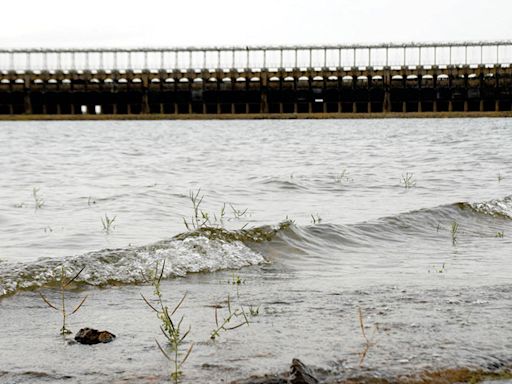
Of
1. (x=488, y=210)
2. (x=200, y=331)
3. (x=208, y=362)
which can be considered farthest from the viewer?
(x=488, y=210)

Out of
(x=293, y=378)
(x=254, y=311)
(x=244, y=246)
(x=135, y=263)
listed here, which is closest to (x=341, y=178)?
(x=244, y=246)

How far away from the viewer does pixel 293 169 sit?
16266 millimetres

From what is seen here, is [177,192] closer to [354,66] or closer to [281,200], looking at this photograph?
[281,200]

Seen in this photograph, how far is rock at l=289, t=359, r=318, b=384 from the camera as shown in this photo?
278 cm

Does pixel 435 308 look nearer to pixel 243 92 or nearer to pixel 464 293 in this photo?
pixel 464 293

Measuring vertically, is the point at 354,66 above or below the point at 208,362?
above

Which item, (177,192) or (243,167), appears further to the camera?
(243,167)

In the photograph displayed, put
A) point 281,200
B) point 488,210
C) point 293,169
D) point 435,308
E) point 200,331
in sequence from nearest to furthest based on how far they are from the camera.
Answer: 1. point 200,331
2. point 435,308
3. point 488,210
4. point 281,200
5. point 293,169

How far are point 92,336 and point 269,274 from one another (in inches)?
86.6

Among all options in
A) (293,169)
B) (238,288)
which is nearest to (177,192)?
(293,169)

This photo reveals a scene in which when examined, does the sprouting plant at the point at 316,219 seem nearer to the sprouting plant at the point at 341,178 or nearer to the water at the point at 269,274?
the water at the point at 269,274

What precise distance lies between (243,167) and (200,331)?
13.2 meters

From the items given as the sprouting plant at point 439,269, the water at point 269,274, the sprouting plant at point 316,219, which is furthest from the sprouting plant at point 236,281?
the sprouting plant at point 316,219

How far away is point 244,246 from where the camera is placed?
640 cm
